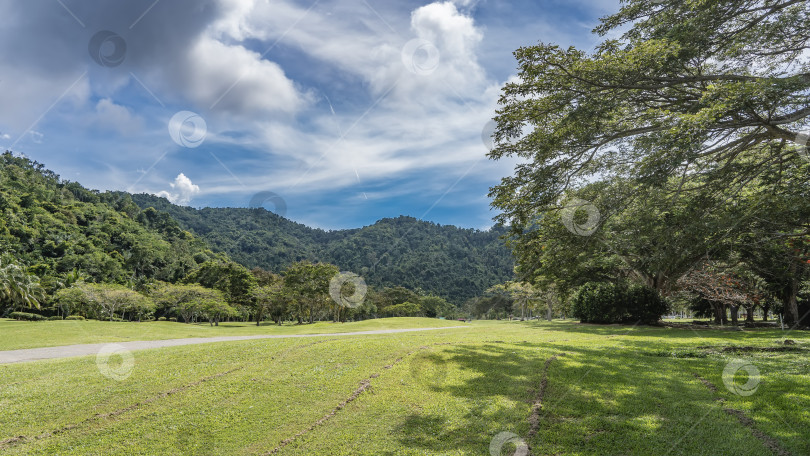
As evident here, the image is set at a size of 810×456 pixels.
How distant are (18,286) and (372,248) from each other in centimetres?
9695

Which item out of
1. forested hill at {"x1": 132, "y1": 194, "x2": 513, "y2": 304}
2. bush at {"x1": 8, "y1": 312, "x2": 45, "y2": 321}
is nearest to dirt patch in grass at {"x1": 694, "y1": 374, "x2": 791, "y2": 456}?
bush at {"x1": 8, "y1": 312, "x2": 45, "y2": 321}

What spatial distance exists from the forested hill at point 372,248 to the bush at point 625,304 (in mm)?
82869

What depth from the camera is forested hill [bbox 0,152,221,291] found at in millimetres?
61019

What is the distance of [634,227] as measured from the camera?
48.7 ft

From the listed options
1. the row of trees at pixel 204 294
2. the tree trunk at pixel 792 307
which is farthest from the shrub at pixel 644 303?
the row of trees at pixel 204 294

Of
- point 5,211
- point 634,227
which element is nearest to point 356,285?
point 634,227

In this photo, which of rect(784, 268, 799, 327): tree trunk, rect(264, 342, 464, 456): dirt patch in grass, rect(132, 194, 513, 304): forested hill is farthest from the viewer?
rect(132, 194, 513, 304): forested hill

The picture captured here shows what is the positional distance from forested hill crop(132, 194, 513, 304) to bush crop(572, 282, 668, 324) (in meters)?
82.9

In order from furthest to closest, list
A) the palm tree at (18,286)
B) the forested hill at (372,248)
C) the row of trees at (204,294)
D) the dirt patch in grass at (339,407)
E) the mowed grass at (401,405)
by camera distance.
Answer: the forested hill at (372,248)
the row of trees at (204,294)
the palm tree at (18,286)
the dirt patch in grass at (339,407)
the mowed grass at (401,405)

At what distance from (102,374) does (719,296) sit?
33.2 meters

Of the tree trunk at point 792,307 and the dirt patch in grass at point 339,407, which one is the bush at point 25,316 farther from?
the tree trunk at point 792,307

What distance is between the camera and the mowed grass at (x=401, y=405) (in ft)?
21.2

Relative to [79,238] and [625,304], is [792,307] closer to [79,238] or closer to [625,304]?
[625,304]

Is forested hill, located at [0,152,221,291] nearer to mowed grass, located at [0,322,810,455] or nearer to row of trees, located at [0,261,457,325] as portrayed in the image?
row of trees, located at [0,261,457,325]
